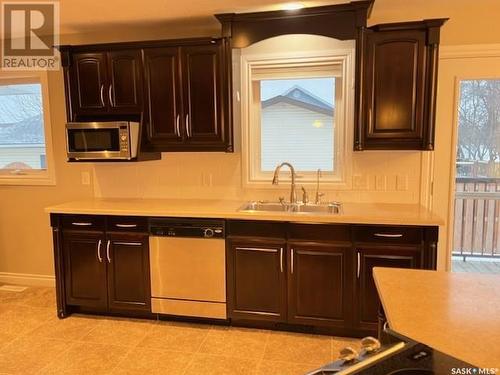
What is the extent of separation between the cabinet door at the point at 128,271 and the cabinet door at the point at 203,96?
917 mm

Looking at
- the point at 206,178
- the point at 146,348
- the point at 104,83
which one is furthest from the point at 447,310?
the point at 104,83

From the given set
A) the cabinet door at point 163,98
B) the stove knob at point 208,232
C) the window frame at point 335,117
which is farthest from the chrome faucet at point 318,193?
the cabinet door at point 163,98

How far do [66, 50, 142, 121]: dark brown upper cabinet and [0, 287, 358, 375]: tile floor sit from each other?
177cm

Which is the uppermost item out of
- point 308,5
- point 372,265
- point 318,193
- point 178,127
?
point 308,5

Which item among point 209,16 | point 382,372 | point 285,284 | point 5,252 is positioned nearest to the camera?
point 382,372

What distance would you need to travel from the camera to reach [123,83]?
3.16 meters

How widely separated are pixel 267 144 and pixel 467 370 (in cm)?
264

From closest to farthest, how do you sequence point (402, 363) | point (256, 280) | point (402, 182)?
point (402, 363)
point (256, 280)
point (402, 182)

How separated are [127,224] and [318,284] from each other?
156 centimetres

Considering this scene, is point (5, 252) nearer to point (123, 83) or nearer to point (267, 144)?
point (123, 83)

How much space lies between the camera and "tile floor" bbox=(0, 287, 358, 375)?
2454 mm

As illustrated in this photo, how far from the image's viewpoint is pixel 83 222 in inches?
121

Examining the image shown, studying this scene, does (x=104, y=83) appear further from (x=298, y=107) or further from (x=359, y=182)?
(x=359, y=182)

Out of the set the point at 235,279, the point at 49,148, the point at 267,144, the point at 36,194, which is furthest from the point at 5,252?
the point at 267,144
